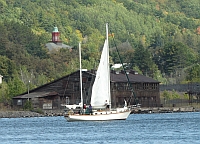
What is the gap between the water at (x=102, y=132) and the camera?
67.1m

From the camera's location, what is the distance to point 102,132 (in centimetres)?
7562

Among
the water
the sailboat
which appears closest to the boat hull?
the sailboat

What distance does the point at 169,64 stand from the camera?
18438 centimetres

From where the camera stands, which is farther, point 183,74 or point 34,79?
point 183,74

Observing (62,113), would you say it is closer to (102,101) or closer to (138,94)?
(138,94)

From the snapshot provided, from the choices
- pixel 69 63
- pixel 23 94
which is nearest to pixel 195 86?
pixel 23 94

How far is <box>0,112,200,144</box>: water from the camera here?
220 ft

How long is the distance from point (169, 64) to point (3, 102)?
6314 centimetres

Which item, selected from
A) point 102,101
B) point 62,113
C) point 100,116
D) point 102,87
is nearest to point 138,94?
point 62,113

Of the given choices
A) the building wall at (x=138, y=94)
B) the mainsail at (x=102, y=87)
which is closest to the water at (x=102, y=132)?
the mainsail at (x=102, y=87)

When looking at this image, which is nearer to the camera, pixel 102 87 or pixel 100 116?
pixel 100 116

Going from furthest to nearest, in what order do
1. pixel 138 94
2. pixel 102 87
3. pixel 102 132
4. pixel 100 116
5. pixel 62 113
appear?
pixel 138 94
pixel 62 113
pixel 102 87
pixel 100 116
pixel 102 132

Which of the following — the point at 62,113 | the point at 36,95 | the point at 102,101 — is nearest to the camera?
the point at 102,101

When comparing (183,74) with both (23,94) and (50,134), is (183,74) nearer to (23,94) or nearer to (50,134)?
(23,94)
